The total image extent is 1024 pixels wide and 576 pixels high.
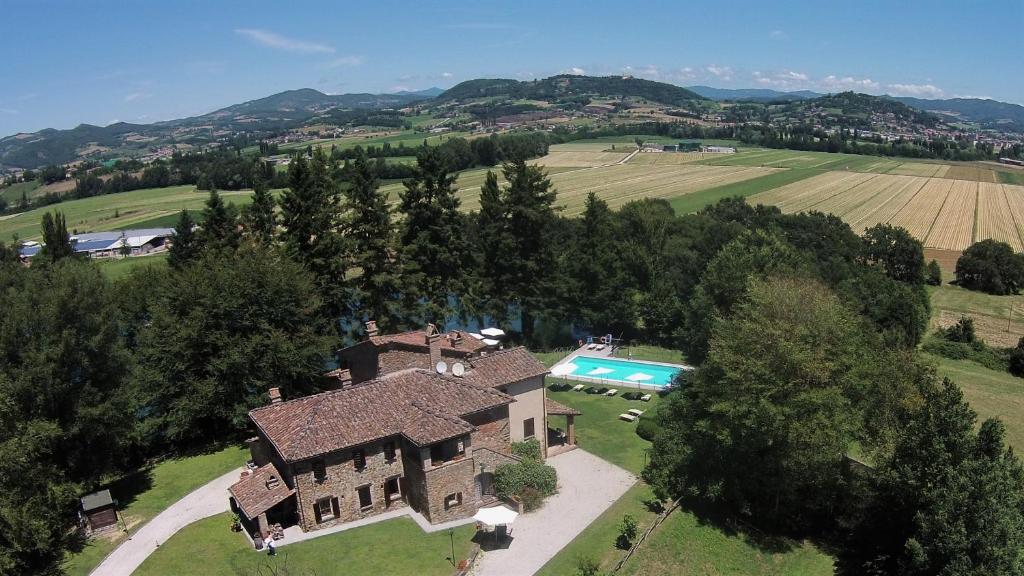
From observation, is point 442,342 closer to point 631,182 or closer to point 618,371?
point 618,371

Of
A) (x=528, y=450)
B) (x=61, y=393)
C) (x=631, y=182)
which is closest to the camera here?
(x=61, y=393)

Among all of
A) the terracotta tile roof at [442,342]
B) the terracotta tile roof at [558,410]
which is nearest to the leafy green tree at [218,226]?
the terracotta tile roof at [442,342]

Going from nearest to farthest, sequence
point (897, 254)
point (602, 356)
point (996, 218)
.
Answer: point (602, 356) < point (897, 254) < point (996, 218)

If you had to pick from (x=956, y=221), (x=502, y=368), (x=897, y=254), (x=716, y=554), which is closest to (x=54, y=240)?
(x=502, y=368)

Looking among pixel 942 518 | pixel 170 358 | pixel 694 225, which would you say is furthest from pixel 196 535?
pixel 694 225

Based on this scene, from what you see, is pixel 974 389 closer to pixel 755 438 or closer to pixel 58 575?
pixel 755 438

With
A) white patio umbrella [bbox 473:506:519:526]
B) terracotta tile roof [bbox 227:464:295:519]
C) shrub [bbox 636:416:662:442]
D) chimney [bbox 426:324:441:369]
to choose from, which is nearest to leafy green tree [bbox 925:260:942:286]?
shrub [bbox 636:416:662:442]

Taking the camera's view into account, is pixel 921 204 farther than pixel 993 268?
Yes
